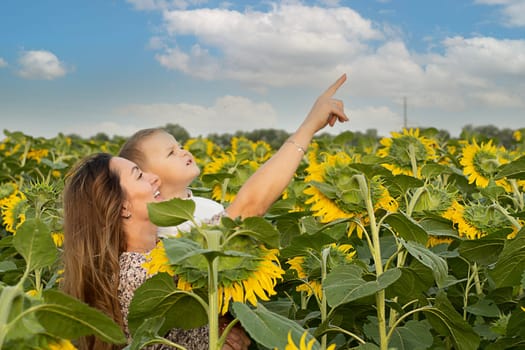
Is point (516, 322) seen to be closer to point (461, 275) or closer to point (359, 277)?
point (359, 277)

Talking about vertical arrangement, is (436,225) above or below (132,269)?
above

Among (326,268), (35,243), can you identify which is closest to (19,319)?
(35,243)

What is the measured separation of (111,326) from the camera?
117cm

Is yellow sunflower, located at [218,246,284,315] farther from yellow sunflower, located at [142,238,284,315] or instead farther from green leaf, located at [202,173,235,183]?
green leaf, located at [202,173,235,183]

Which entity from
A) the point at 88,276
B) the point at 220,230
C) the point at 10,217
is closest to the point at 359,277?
the point at 220,230

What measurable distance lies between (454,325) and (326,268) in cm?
51

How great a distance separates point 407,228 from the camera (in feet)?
7.46

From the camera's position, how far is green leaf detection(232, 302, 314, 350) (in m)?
Result: 1.40

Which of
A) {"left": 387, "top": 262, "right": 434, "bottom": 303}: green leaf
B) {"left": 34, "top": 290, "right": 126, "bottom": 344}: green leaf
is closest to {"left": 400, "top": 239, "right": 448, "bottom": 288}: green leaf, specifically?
{"left": 387, "top": 262, "right": 434, "bottom": 303}: green leaf

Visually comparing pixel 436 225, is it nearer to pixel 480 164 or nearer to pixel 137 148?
pixel 480 164

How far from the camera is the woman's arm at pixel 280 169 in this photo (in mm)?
2451

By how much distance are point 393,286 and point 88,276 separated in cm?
102

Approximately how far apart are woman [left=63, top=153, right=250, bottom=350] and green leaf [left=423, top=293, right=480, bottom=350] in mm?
634

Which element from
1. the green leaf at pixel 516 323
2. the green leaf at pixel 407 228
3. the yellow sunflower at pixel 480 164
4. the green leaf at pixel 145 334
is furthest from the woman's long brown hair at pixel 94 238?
the yellow sunflower at pixel 480 164
